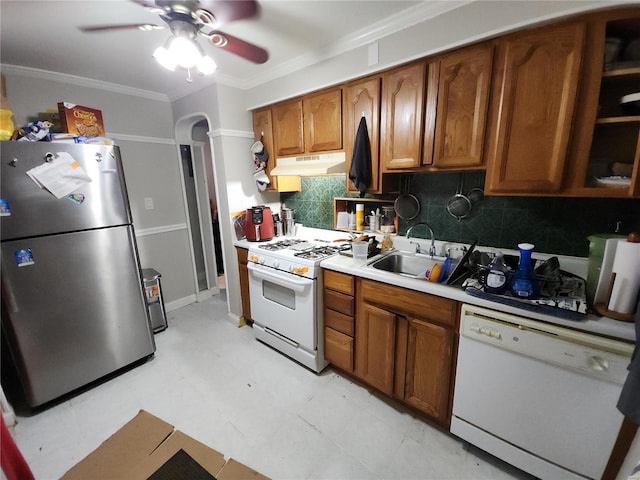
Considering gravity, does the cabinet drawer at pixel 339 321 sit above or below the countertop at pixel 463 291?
below

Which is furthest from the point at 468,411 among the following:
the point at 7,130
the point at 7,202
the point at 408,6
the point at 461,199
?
the point at 7,130

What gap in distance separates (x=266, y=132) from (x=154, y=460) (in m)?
2.38

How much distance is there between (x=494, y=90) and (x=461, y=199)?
25.9 inches

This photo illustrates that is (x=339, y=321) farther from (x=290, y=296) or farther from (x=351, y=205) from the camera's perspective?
(x=351, y=205)

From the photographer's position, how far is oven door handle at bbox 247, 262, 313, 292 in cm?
193

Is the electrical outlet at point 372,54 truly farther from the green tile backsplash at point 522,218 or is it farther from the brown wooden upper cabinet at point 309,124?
the green tile backsplash at point 522,218

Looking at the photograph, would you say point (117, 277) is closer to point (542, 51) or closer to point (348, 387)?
point (348, 387)

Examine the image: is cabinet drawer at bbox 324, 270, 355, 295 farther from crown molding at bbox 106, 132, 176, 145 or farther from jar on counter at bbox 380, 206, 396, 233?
crown molding at bbox 106, 132, 176, 145

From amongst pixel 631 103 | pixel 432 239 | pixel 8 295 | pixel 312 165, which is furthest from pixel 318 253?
pixel 8 295

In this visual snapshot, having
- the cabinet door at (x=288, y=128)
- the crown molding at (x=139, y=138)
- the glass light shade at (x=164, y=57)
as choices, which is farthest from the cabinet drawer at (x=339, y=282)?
the crown molding at (x=139, y=138)

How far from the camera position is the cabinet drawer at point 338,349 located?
1.91m

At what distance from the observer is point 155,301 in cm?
264

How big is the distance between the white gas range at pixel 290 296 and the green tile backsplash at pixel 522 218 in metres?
0.74

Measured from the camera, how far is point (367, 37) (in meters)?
1.71
